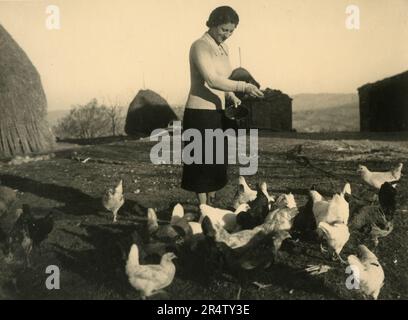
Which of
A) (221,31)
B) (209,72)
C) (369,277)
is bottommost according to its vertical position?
(369,277)

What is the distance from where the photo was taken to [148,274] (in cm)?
252

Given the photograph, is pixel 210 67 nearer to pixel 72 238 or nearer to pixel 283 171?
pixel 72 238

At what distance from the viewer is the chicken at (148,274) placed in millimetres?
2498

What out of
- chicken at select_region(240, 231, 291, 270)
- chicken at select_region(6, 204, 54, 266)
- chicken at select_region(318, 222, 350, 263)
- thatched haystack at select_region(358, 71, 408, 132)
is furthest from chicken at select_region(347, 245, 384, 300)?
thatched haystack at select_region(358, 71, 408, 132)

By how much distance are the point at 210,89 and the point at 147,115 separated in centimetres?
1433

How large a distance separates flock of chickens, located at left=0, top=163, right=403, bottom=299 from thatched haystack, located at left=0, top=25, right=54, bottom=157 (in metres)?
4.84

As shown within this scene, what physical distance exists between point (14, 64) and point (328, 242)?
7827mm

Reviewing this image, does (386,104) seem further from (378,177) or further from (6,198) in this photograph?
(6,198)

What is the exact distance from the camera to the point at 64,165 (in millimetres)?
6637

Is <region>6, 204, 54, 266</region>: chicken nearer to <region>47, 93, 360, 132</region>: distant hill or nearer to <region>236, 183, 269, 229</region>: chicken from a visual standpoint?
<region>236, 183, 269, 229</region>: chicken

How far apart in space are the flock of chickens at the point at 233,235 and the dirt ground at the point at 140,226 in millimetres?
100

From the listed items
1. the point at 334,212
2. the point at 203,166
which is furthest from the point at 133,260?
the point at 334,212

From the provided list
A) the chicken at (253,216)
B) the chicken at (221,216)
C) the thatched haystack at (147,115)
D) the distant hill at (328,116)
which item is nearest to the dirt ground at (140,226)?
the chicken at (253,216)
